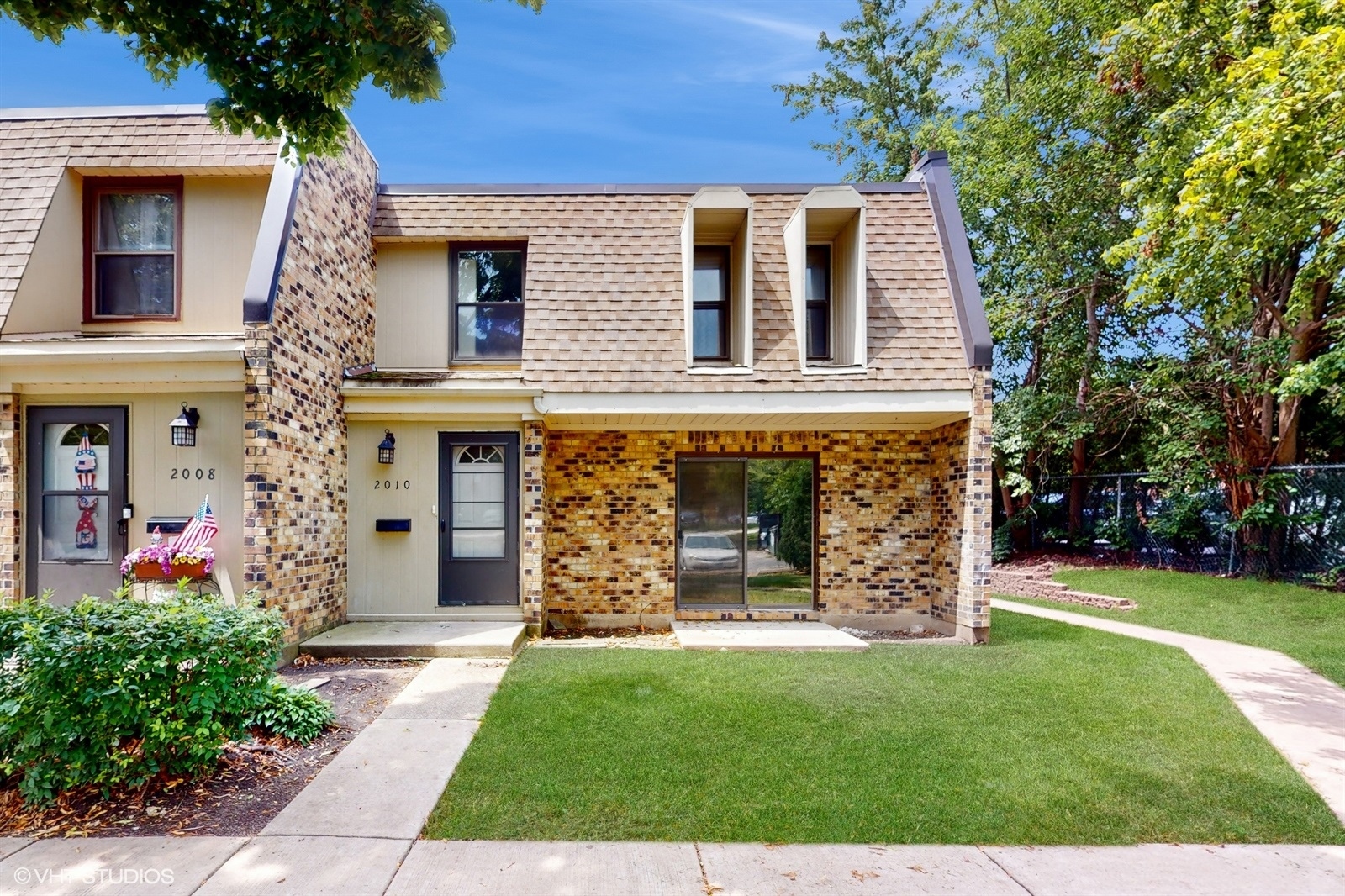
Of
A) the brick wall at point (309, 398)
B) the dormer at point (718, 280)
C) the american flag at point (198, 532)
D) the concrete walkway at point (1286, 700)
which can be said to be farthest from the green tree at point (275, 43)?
the concrete walkway at point (1286, 700)

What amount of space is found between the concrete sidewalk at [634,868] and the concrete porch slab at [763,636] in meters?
3.55

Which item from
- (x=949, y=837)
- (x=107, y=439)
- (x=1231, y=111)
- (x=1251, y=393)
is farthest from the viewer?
(x=1251, y=393)

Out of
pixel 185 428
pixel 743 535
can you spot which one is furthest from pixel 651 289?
pixel 185 428

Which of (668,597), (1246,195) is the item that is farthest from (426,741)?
(1246,195)

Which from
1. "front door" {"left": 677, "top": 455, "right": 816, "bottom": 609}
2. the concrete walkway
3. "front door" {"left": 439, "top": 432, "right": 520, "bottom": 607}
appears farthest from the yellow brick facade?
the concrete walkway

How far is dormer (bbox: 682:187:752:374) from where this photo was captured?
7.10m

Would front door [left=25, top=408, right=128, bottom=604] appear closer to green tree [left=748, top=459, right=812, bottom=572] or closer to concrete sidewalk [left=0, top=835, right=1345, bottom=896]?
concrete sidewalk [left=0, top=835, right=1345, bottom=896]

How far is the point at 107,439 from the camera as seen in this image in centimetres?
627

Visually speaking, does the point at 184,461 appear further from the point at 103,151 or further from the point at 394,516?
the point at 103,151

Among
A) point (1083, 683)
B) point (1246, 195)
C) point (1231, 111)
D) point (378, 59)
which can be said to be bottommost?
point (1083, 683)

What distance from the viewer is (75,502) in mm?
6266

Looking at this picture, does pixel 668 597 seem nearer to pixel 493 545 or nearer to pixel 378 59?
pixel 493 545

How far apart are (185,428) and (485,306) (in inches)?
128

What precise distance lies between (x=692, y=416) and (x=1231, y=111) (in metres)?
5.33
